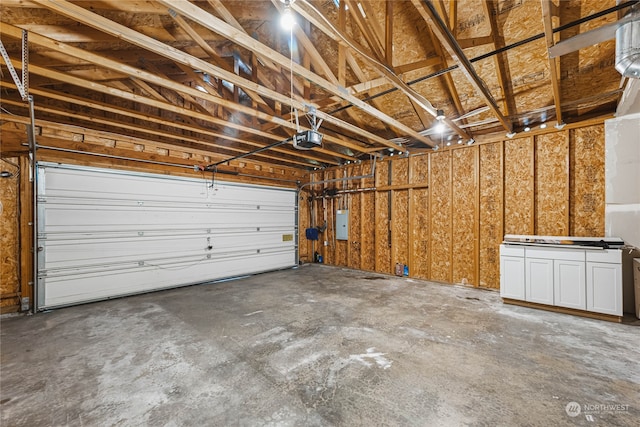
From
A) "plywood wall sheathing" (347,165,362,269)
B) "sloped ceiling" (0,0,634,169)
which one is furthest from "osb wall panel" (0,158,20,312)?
"plywood wall sheathing" (347,165,362,269)

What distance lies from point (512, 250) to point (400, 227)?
2363 mm

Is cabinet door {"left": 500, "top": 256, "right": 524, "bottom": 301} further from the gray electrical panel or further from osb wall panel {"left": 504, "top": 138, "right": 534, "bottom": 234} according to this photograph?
the gray electrical panel

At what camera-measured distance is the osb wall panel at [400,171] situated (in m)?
6.06

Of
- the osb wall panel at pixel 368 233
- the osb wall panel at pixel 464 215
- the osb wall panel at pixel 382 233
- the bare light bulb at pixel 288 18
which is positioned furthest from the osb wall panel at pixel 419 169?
the bare light bulb at pixel 288 18

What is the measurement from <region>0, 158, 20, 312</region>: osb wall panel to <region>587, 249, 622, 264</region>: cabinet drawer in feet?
27.6

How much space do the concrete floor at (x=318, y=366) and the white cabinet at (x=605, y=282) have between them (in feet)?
0.73

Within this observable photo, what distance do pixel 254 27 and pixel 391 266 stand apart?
5429 mm

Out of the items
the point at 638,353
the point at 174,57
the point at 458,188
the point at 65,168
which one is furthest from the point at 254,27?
the point at 638,353

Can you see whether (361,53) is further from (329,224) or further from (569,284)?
(329,224)

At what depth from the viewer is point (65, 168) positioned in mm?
4230

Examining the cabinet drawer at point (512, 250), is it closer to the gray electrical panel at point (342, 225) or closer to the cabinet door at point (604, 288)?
the cabinet door at point (604, 288)

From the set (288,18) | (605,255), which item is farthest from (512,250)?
(288,18)

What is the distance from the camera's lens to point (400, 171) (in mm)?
6164

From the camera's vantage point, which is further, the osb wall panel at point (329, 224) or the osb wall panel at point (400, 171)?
the osb wall panel at point (329, 224)
